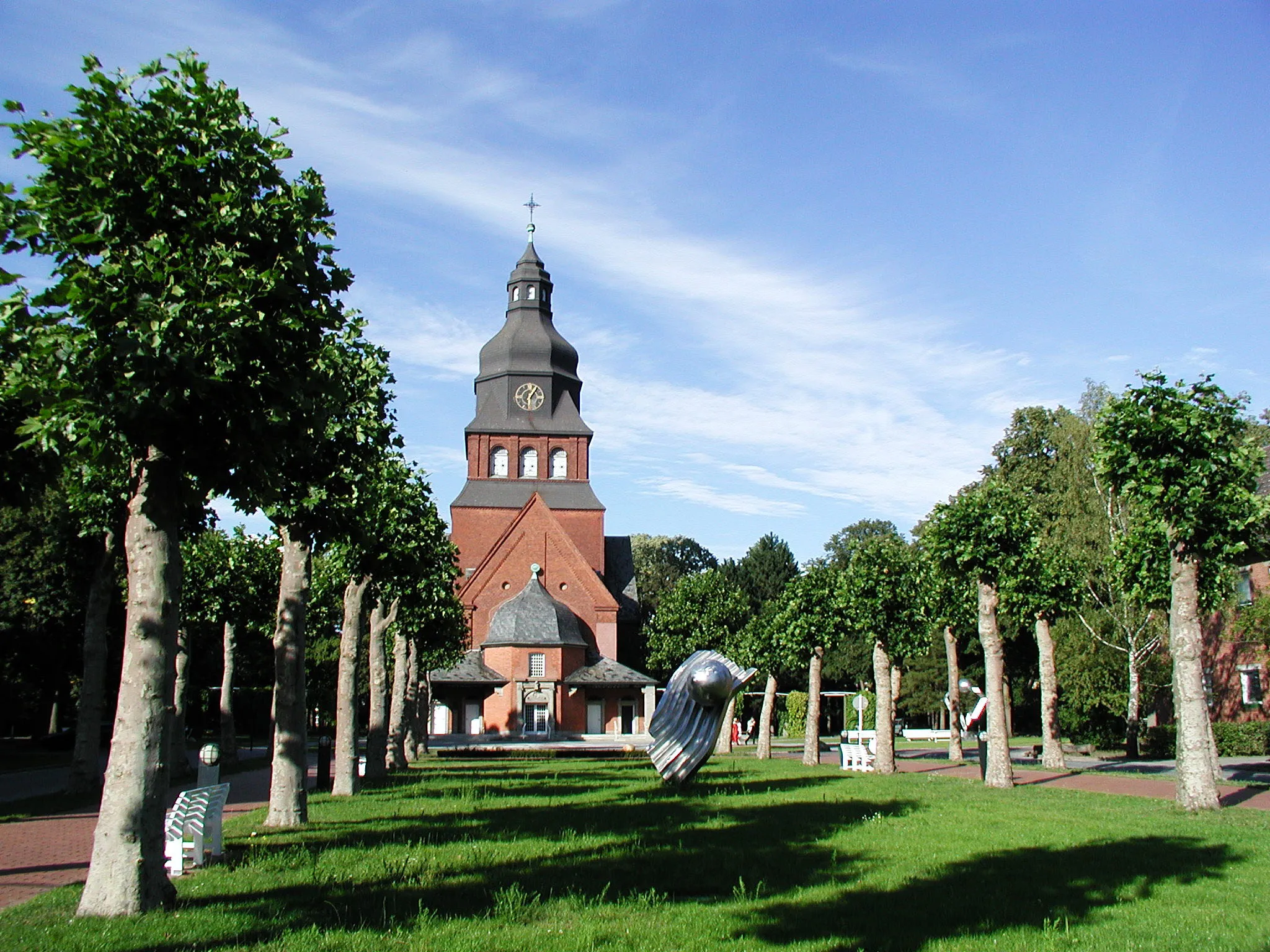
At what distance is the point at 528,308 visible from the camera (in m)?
75.6

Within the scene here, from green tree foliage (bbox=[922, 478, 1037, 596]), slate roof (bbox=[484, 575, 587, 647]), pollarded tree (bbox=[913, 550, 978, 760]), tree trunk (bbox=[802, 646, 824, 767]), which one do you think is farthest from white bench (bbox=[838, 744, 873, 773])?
slate roof (bbox=[484, 575, 587, 647])

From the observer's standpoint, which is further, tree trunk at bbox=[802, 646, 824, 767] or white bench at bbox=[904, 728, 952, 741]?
white bench at bbox=[904, 728, 952, 741]

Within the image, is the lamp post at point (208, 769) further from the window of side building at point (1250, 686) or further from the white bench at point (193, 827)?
the window of side building at point (1250, 686)

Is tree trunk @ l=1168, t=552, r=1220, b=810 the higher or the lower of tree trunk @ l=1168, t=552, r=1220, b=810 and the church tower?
the lower

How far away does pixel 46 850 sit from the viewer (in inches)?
549

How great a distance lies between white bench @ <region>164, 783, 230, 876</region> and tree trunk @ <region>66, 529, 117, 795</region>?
11.5 meters

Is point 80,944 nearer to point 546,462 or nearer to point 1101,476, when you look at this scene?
point 1101,476

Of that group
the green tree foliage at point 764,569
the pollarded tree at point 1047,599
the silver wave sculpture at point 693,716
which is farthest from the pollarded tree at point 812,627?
the green tree foliage at point 764,569

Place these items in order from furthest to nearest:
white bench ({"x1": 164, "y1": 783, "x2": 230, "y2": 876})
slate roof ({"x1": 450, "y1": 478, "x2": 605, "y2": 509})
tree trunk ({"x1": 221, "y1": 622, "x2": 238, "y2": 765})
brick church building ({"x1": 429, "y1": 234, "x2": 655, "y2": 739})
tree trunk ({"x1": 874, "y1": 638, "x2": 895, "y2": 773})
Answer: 1. slate roof ({"x1": 450, "y1": 478, "x2": 605, "y2": 509})
2. brick church building ({"x1": 429, "y1": 234, "x2": 655, "y2": 739})
3. tree trunk ({"x1": 221, "y1": 622, "x2": 238, "y2": 765})
4. tree trunk ({"x1": 874, "y1": 638, "x2": 895, "y2": 773})
5. white bench ({"x1": 164, "y1": 783, "x2": 230, "y2": 876})

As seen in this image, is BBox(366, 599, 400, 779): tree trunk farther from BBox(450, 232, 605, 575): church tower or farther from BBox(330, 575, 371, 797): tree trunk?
BBox(450, 232, 605, 575): church tower

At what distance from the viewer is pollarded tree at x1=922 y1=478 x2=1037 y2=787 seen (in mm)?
22406

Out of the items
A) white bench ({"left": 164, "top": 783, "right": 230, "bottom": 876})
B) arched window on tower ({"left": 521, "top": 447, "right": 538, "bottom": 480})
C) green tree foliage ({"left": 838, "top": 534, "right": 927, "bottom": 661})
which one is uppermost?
arched window on tower ({"left": 521, "top": 447, "right": 538, "bottom": 480})

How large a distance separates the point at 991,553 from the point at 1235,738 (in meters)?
19.5

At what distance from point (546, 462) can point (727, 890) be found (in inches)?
2512
